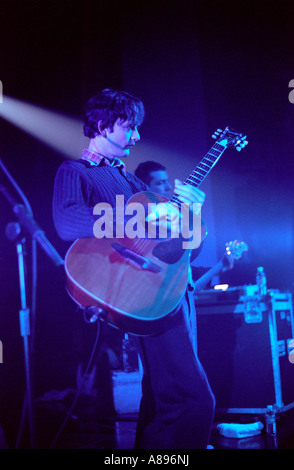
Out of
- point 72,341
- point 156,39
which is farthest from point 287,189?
point 72,341

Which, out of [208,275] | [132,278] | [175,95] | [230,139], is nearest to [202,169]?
[230,139]

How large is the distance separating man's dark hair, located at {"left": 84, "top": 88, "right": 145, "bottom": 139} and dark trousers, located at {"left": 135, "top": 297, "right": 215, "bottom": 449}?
97 cm

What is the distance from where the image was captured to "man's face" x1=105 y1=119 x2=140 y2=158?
2160 mm

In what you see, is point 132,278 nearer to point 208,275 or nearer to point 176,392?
point 176,392

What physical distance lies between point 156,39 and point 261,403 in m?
2.64

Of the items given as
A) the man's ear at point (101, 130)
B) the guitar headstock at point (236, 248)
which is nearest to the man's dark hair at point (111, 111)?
the man's ear at point (101, 130)

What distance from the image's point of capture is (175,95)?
10.8 ft

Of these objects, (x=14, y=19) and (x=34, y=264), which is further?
(x=14, y=19)

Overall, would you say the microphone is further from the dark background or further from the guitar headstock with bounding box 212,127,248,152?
the guitar headstock with bounding box 212,127,248,152

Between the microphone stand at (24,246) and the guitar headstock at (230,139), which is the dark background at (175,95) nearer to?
the microphone stand at (24,246)

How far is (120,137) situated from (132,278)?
709 millimetres

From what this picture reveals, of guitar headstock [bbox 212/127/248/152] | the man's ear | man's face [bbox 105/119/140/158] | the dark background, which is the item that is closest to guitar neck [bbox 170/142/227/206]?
guitar headstock [bbox 212/127/248/152]
